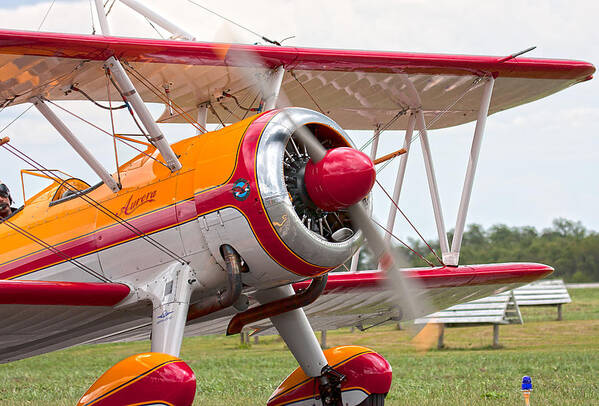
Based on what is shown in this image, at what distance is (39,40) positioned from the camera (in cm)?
604

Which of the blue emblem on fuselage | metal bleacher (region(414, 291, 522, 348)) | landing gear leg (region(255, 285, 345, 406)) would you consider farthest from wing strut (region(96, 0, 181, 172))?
metal bleacher (region(414, 291, 522, 348))

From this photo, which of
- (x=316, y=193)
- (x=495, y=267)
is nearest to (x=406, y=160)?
(x=495, y=267)

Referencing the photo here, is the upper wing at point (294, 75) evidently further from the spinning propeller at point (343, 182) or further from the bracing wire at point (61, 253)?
the bracing wire at point (61, 253)

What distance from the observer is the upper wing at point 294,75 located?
6.41 metres

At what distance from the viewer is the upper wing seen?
6.41 m

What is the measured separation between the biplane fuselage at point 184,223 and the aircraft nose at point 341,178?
0.32 metres

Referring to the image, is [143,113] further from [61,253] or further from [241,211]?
[61,253]

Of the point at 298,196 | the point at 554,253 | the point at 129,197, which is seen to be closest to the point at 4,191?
the point at 129,197

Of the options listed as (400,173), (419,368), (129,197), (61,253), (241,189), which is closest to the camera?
(241,189)

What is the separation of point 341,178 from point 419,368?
8.27 m

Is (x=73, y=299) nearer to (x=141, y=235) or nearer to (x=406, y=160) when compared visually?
(x=141, y=235)

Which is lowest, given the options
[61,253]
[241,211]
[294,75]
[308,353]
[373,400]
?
[373,400]

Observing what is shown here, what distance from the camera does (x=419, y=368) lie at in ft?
43.4

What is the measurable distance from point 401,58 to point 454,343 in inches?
506
